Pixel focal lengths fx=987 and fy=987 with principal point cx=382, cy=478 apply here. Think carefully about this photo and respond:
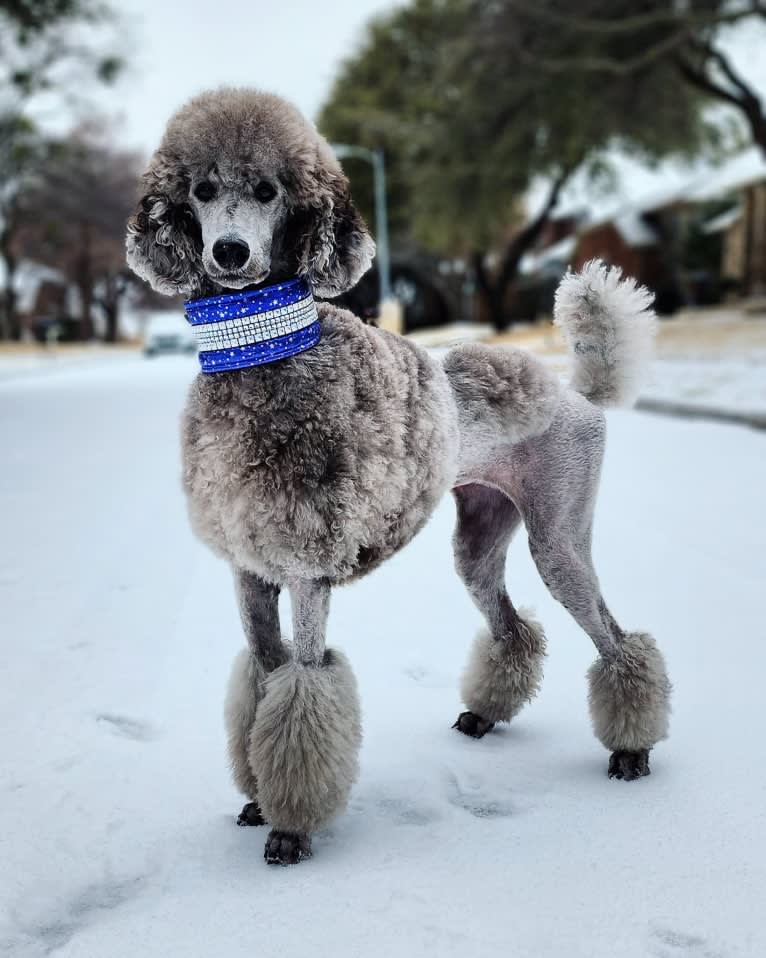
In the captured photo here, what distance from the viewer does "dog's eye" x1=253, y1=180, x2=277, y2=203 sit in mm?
2025

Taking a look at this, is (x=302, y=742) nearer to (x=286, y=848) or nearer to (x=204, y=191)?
(x=286, y=848)

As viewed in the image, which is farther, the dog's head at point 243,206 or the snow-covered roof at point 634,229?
the snow-covered roof at point 634,229

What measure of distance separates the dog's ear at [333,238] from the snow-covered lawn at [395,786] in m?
1.29

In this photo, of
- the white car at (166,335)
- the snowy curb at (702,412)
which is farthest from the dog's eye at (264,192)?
the white car at (166,335)

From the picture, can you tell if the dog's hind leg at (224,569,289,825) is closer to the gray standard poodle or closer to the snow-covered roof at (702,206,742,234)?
the gray standard poodle

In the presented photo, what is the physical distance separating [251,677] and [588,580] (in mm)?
956

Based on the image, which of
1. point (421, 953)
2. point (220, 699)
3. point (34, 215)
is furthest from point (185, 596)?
point (34, 215)

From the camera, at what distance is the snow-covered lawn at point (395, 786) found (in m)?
1.93

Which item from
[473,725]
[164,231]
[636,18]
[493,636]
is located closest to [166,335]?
[636,18]

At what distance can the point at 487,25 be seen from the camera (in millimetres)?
17922

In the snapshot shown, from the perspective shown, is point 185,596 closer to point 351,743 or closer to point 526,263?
point 351,743

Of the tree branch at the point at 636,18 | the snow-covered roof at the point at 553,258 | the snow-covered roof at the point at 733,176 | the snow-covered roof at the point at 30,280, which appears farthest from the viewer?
the snow-covered roof at the point at 30,280

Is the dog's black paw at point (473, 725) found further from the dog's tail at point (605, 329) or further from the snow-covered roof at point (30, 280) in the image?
the snow-covered roof at point (30, 280)

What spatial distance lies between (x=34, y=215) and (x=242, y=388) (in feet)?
133
